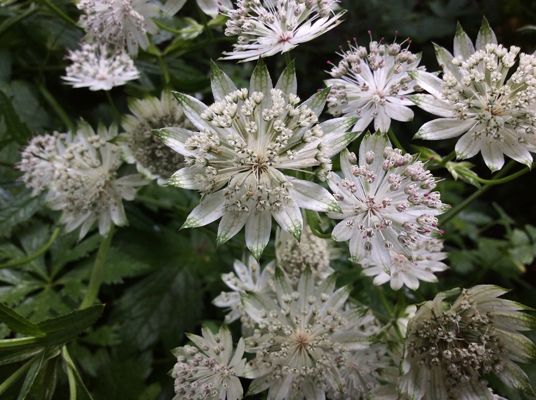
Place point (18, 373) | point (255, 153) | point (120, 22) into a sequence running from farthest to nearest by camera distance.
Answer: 1. point (120, 22)
2. point (18, 373)
3. point (255, 153)

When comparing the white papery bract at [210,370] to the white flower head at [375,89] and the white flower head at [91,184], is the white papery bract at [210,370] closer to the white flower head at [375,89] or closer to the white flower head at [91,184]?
the white flower head at [91,184]

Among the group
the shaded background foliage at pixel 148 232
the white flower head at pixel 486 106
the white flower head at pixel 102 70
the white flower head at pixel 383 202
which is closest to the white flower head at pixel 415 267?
the shaded background foliage at pixel 148 232

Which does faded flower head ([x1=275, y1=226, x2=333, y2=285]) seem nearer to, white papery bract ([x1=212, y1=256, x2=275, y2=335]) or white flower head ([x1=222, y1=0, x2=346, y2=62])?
white papery bract ([x1=212, y1=256, x2=275, y2=335])

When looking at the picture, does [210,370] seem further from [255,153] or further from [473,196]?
[473,196]

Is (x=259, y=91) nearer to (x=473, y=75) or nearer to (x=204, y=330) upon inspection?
(x=473, y=75)

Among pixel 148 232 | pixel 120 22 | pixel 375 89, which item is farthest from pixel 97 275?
pixel 375 89
